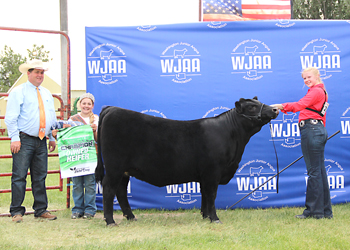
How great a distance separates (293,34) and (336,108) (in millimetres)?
1328

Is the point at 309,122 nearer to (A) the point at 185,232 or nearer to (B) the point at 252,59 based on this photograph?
(B) the point at 252,59

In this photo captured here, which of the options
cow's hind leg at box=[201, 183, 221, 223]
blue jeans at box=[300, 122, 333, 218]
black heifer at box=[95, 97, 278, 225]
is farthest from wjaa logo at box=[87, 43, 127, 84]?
blue jeans at box=[300, 122, 333, 218]

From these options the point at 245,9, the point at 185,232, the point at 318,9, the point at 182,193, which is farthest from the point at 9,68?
the point at 185,232

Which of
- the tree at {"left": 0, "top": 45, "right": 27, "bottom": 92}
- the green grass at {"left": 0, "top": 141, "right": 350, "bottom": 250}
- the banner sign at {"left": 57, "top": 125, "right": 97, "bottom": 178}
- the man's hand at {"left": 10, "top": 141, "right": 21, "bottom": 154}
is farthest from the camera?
the tree at {"left": 0, "top": 45, "right": 27, "bottom": 92}

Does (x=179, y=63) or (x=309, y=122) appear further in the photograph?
(x=179, y=63)

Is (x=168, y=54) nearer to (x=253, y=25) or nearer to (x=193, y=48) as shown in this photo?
(x=193, y=48)

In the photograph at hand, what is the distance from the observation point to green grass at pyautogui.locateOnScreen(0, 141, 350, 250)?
3.17 metres

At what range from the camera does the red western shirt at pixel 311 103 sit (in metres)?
3.98

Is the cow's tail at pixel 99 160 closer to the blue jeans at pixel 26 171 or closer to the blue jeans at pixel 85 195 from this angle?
the blue jeans at pixel 85 195

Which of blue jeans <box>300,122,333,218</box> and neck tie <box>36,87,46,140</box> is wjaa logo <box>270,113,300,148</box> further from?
neck tie <box>36,87,46,140</box>

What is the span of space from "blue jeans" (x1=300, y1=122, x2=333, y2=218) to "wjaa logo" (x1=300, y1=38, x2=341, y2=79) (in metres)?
1.37

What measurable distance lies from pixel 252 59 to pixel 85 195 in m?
3.20

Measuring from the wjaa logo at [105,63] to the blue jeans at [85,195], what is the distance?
151 cm

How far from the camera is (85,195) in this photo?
179 inches
